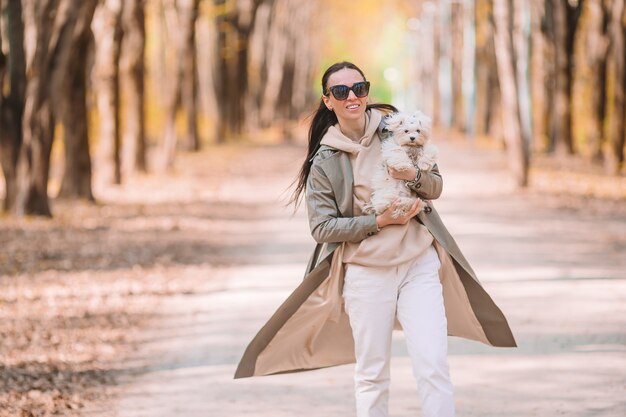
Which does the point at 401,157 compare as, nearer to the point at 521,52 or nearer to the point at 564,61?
the point at 521,52

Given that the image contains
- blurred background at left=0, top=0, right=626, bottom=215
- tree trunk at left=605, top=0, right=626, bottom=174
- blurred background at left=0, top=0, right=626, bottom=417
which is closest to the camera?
blurred background at left=0, top=0, right=626, bottom=417

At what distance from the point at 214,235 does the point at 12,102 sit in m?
3.16

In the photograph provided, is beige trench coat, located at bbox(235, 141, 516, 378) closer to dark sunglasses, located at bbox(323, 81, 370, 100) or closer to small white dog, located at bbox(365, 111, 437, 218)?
small white dog, located at bbox(365, 111, 437, 218)

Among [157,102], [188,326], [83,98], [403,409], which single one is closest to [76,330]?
[188,326]

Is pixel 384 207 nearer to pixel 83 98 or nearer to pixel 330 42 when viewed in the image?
pixel 83 98

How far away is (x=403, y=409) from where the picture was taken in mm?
6645

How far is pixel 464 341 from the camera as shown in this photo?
8562 millimetres

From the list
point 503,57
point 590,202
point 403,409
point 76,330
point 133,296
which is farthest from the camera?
point 503,57

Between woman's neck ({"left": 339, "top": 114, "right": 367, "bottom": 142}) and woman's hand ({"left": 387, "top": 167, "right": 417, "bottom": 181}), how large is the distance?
0.26 metres

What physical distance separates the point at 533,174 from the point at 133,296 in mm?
15295

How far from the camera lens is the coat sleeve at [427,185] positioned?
5.20 m

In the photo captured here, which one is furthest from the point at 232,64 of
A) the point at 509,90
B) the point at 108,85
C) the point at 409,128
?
the point at 409,128

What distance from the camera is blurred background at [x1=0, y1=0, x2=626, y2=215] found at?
16.7 meters

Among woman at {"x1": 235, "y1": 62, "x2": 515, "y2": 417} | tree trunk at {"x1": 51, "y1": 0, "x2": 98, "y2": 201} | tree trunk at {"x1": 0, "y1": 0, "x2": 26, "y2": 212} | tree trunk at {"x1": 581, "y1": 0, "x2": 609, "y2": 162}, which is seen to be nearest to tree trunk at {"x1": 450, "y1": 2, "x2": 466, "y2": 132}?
tree trunk at {"x1": 581, "y1": 0, "x2": 609, "y2": 162}
